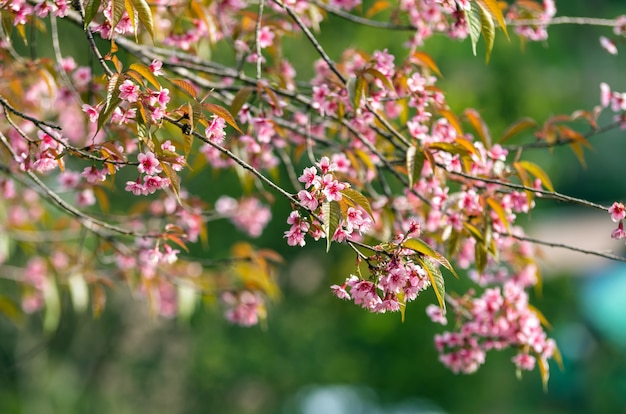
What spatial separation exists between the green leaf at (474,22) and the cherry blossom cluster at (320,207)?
0.37 metres

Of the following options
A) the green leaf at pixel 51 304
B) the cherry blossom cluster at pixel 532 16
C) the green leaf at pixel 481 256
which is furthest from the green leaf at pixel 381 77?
the green leaf at pixel 51 304

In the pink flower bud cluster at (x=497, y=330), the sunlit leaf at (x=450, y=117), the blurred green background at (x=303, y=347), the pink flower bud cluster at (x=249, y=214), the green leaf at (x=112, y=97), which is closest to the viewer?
the green leaf at (x=112, y=97)

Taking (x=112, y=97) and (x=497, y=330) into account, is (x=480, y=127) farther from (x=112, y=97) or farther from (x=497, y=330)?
(x=112, y=97)

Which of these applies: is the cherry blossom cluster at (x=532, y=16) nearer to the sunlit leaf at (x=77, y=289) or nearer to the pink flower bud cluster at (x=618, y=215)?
the pink flower bud cluster at (x=618, y=215)

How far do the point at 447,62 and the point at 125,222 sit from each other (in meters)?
6.06

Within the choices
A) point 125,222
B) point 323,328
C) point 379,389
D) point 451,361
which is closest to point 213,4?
point 125,222

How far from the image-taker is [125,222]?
2795mm

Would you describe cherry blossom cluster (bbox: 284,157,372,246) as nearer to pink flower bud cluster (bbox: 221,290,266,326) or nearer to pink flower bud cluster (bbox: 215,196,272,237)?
pink flower bud cluster (bbox: 221,290,266,326)

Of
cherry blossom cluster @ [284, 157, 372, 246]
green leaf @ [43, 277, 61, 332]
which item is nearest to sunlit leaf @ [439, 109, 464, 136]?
cherry blossom cluster @ [284, 157, 372, 246]

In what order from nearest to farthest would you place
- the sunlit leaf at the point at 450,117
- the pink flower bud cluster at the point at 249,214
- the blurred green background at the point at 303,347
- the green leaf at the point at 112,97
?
the green leaf at the point at 112,97
the sunlit leaf at the point at 450,117
the pink flower bud cluster at the point at 249,214
the blurred green background at the point at 303,347

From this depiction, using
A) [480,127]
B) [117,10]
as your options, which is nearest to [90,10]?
[117,10]

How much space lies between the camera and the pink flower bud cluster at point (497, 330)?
2.12 metres

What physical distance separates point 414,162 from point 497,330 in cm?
60

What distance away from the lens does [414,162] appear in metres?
1.75
